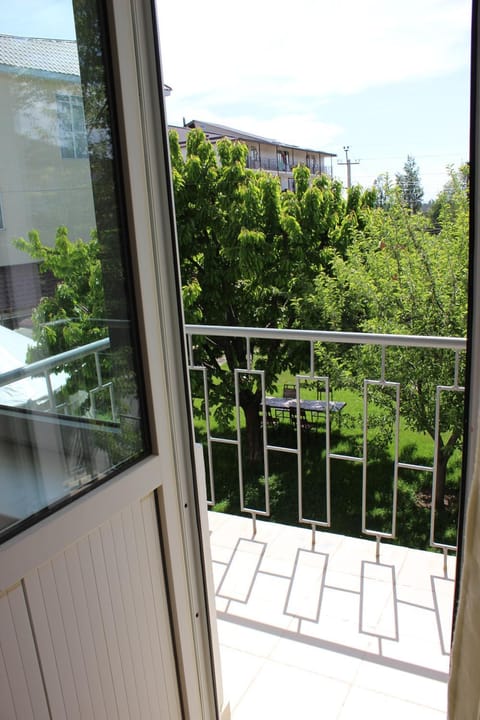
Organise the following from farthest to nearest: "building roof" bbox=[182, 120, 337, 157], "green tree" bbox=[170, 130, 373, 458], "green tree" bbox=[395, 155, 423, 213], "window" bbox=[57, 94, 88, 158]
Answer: "building roof" bbox=[182, 120, 337, 157] → "green tree" bbox=[170, 130, 373, 458] → "green tree" bbox=[395, 155, 423, 213] → "window" bbox=[57, 94, 88, 158]

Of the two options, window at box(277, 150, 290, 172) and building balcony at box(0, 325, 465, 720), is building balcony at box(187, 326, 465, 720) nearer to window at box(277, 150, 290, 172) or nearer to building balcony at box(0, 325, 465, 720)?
building balcony at box(0, 325, 465, 720)

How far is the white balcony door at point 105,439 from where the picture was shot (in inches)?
45.4

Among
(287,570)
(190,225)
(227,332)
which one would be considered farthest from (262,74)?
(287,570)

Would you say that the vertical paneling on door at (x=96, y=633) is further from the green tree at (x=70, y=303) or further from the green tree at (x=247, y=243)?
the green tree at (x=247, y=243)

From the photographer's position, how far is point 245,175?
782cm

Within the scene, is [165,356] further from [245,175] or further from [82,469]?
[245,175]

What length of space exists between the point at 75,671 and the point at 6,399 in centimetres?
64

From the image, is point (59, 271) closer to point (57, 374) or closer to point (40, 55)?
point (57, 374)

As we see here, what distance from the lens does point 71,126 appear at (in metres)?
1.24

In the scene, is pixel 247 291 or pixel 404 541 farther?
pixel 247 291

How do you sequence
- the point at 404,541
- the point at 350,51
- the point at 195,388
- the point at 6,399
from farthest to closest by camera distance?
the point at 350,51
the point at 195,388
the point at 404,541
the point at 6,399

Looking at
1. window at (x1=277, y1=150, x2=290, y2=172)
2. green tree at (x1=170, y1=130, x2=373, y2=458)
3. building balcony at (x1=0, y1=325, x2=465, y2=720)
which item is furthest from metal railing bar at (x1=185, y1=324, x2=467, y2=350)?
window at (x1=277, y1=150, x2=290, y2=172)

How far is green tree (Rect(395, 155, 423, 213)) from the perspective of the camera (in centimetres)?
714

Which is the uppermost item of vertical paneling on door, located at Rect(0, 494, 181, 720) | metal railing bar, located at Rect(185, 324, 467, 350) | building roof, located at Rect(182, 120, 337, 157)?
building roof, located at Rect(182, 120, 337, 157)
